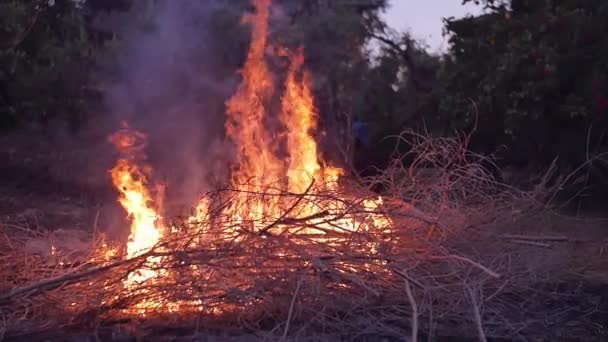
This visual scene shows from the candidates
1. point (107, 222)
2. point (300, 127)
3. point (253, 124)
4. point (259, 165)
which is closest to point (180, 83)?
point (107, 222)

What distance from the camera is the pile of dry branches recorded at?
5277 mm

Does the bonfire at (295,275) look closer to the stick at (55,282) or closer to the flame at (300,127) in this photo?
the stick at (55,282)

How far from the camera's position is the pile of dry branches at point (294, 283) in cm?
528

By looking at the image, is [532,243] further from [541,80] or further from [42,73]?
[42,73]

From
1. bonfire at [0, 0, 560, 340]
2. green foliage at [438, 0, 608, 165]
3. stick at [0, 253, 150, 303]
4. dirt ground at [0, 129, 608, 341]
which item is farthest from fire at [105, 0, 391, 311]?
green foliage at [438, 0, 608, 165]

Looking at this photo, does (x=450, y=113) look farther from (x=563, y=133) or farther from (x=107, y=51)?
(x=107, y=51)

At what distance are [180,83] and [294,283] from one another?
8.29 metres

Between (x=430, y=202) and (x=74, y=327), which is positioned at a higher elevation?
(x=430, y=202)

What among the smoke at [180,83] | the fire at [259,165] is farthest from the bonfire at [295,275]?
the smoke at [180,83]

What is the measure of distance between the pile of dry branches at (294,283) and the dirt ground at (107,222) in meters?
0.27

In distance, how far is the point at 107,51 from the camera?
12.9 metres

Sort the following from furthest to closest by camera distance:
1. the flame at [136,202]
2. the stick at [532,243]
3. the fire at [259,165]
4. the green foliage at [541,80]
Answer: the green foliage at [541,80]
the flame at [136,202]
the fire at [259,165]
the stick at [532,243]

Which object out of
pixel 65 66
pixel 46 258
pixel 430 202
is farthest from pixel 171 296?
pixel 65 66

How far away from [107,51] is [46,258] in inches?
280
